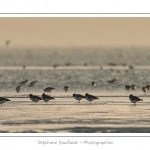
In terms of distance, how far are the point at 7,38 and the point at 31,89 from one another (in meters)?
81.2

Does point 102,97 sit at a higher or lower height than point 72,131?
higher

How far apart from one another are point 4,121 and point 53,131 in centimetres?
244

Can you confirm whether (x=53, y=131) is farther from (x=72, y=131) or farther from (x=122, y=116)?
(x=122, y=116)

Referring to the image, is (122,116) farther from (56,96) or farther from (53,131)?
→ (56,96)

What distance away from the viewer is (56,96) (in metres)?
27.3

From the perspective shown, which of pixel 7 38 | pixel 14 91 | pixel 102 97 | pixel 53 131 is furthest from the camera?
pixel 7 38

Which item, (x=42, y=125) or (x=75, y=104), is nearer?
(x=42, y=125)

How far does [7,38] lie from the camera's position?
4365 inches

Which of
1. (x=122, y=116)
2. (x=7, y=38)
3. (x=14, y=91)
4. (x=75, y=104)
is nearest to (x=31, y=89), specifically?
(x=14, y=91)

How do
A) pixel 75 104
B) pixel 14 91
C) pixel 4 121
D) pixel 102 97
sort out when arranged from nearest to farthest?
pixel 4 121, pixel 75 104, pixel 102 97, pixel 14 91
